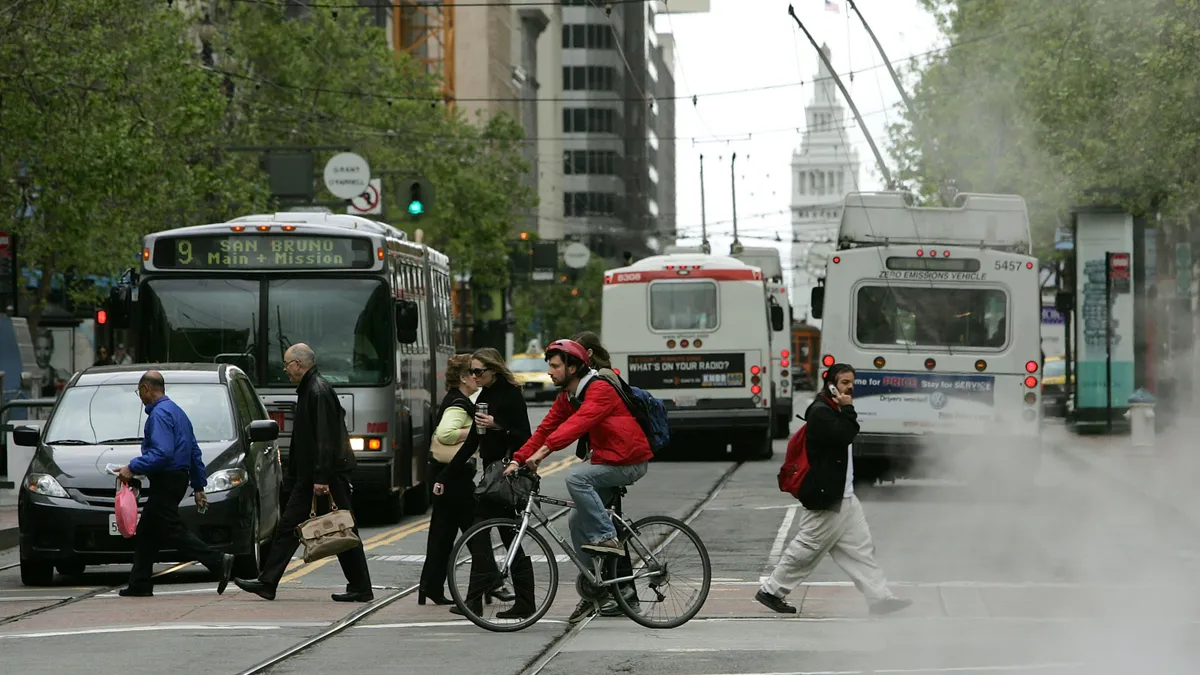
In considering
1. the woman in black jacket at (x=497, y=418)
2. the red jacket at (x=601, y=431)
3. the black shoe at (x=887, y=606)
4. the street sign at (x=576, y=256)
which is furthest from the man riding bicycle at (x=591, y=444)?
the street sign at (x=576, y=256)

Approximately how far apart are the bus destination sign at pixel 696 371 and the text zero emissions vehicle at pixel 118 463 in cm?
1538

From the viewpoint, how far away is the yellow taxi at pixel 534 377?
6052 cm

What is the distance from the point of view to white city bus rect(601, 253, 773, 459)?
31328mm

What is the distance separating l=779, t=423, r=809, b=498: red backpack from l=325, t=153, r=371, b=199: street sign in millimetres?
31461

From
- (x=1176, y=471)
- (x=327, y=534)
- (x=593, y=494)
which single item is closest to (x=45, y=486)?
(x=327, y=534)

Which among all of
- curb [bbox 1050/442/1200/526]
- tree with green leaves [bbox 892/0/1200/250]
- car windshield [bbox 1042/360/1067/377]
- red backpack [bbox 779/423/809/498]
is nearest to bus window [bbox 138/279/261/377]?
tree with green leaves [bbox 892/0/1200/250]

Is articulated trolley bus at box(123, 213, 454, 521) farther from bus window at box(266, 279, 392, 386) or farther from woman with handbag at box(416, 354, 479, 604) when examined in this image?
woman with handbag at box(416, 354, 479, 604)

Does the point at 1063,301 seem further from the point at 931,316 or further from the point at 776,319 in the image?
the point at 931,316

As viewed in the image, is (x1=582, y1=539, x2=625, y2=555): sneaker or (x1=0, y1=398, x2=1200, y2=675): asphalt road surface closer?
(x1=0, y1=398, x2=1200, y2=675): asphalt road surface

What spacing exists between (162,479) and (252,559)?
1.50 m

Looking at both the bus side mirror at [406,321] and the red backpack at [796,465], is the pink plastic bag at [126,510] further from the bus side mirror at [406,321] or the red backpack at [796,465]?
the bus side mirror at [406,321]

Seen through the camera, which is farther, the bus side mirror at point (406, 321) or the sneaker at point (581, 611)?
the bus side mirror at point (406, 321)

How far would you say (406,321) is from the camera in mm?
19891

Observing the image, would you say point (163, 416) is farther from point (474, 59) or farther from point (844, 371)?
point (474, 59)
